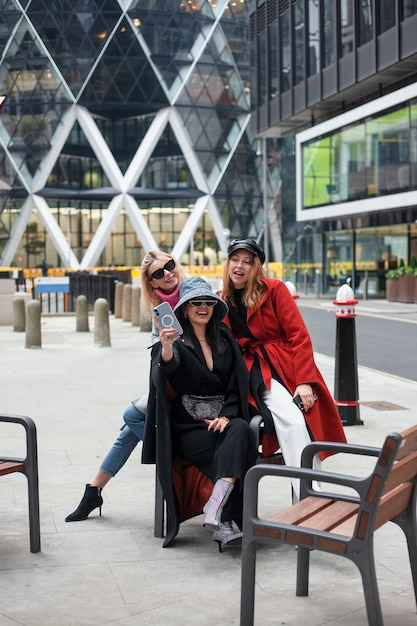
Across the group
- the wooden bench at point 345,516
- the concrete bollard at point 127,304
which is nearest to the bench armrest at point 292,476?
the wooden bench at point 345,516

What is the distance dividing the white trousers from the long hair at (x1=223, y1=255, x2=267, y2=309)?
586 millimetres

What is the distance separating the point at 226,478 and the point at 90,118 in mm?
70815

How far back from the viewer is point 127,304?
86.6 feet

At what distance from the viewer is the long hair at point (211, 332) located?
5578 mm

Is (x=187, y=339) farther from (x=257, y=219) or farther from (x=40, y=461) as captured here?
(x=257, y=219)

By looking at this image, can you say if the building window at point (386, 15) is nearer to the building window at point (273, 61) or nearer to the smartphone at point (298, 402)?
the building window at point (273, 61)

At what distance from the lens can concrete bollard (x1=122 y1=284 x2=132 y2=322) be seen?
2623cm

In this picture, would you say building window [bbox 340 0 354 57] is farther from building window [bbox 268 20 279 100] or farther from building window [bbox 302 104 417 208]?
building window [bbox 268 20 279 100]

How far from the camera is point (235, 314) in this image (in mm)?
5840

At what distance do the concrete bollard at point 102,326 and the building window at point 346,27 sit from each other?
23536 mm

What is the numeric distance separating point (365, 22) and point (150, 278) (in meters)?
33.0

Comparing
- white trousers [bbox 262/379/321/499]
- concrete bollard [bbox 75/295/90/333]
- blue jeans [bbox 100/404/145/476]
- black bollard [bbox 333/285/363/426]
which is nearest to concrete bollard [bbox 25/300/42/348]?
concrete bollard [bbox 75/295/90/333]

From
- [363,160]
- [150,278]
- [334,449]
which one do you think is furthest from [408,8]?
[334,449]

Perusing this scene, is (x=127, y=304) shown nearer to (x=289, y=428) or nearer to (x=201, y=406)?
(x=201, y=406)
